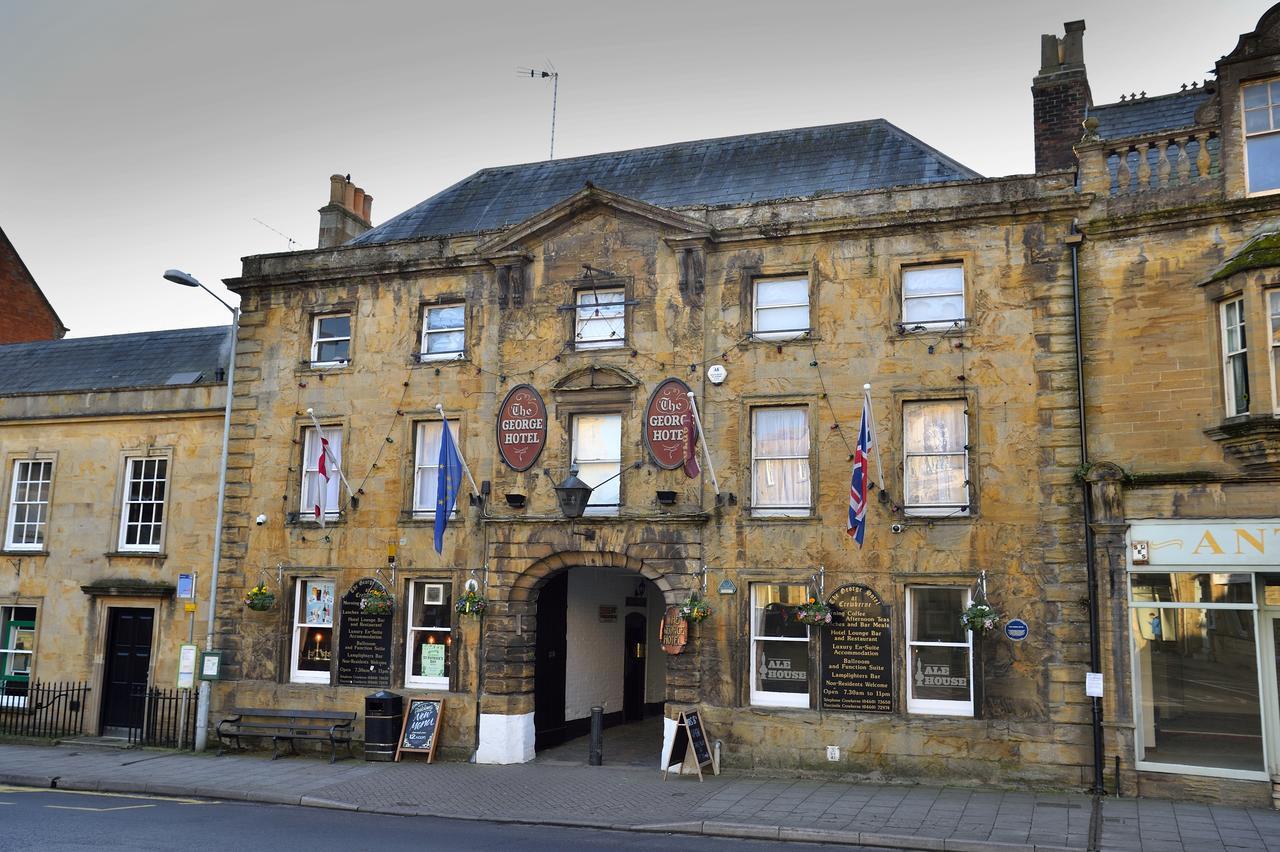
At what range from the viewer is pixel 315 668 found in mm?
20609

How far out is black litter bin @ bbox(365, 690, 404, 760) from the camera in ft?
62.2

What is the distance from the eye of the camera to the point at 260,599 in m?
20.3

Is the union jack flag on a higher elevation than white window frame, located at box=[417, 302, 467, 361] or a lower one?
lower

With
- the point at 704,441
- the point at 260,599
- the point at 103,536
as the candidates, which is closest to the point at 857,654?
the point at 704,441

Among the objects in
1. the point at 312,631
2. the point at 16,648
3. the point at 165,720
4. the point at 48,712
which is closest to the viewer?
the point at 312,631

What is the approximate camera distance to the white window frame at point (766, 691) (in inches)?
688

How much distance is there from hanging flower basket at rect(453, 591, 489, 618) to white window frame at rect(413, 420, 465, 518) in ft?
6.25

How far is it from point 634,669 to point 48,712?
42.0ft

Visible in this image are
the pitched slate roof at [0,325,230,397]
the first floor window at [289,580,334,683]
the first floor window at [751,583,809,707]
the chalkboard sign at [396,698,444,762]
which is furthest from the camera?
the pitched slate roof at [0,325,230,397]

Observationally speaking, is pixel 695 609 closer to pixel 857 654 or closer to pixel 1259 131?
pixel 857 654

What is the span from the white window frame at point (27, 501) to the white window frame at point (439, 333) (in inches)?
398

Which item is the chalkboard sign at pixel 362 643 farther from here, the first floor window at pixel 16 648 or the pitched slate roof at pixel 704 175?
the first floor window at pixel 16 648

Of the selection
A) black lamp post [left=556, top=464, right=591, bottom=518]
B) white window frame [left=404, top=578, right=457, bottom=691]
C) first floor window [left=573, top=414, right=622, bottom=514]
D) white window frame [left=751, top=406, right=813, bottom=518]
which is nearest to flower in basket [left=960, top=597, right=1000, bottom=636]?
white window frame [left=751, top=406, right=813, bottom=518]

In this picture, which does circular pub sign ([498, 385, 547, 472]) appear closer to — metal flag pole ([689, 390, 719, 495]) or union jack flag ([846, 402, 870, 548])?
metal flag pole ([689, 390, 719, 495])
